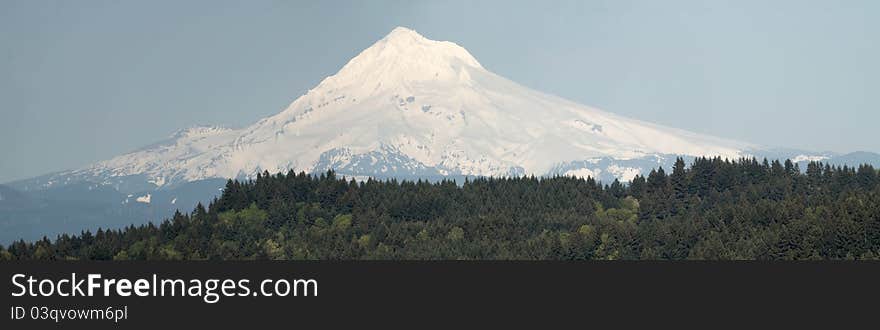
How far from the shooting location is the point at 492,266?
162m

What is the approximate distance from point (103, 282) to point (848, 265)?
73.1 m

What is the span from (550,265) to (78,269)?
44.0 m

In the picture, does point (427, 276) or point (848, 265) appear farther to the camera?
point (848, 265)

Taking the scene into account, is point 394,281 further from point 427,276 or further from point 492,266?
point 492,266

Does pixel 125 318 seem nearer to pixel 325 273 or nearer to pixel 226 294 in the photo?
pixel 226 294

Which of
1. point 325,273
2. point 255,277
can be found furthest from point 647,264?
→ point 255,277

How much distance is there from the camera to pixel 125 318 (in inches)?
5256

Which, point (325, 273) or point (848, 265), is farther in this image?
point (848, 265)

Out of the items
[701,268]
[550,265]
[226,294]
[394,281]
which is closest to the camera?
[226,294]

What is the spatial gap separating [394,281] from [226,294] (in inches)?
747

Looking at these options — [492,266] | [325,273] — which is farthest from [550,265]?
[325,273]

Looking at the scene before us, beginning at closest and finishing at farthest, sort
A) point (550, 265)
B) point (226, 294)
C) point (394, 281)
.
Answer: point (226, 294) → point (394, 281) → point (550, 265)

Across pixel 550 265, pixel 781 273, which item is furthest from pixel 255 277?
pixel 781 273

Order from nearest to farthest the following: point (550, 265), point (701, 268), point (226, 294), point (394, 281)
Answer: point (226, 294) → point (394, 281) → point (550, 265) → point (701, 268)
